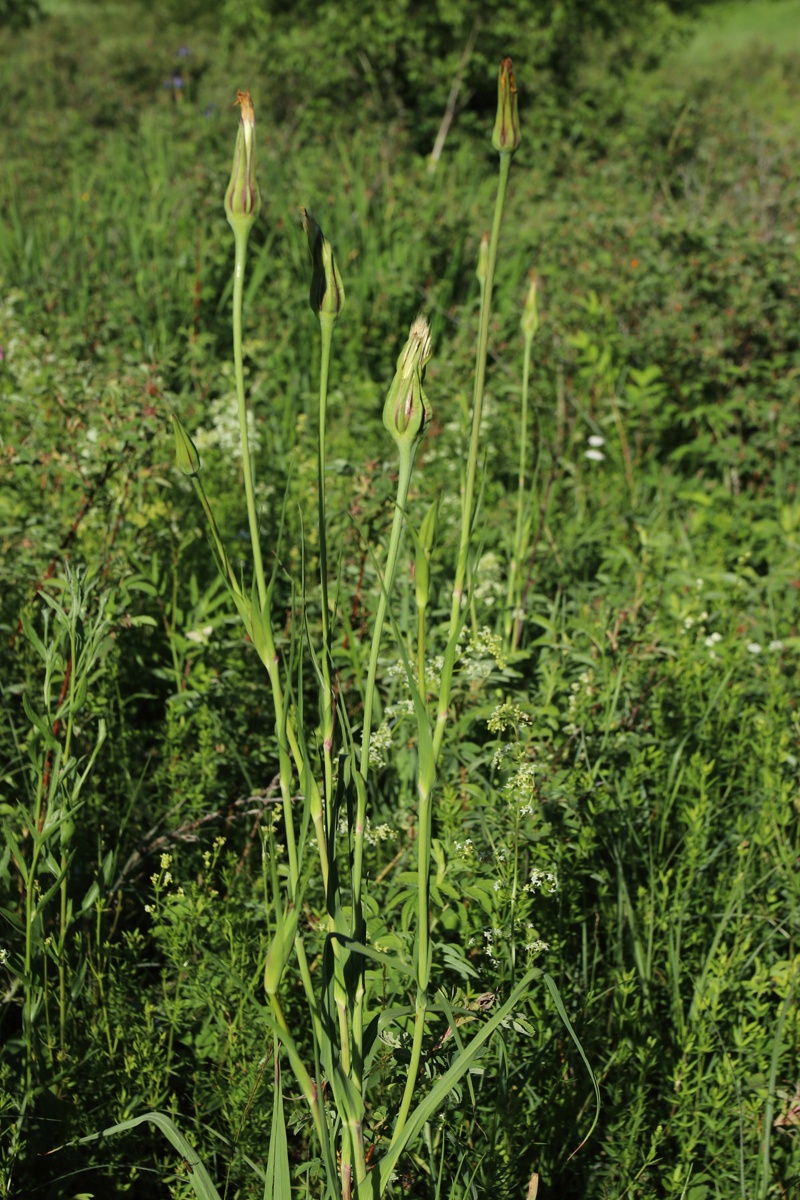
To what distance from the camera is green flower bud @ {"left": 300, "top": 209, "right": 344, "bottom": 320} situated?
849 mm

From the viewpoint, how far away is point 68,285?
3533 mm

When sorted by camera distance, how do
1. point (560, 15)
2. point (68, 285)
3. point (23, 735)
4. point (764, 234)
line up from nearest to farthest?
point (23, 735) < point (68, 285) < point (764, 234) < point (560, 15)

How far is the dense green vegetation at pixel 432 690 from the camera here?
1.19 metres

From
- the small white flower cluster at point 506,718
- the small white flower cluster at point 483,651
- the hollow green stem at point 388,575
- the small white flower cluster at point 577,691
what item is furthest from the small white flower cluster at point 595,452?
the hollow green stem at point 388,575

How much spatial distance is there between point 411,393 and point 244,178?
22 cm

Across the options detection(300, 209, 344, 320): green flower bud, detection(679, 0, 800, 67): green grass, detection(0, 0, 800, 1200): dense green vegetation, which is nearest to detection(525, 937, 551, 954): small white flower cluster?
detection(0, 0, 800, 1200): dense green vegetation

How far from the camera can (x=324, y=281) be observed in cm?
86

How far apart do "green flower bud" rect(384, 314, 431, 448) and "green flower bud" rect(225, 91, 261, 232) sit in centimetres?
17

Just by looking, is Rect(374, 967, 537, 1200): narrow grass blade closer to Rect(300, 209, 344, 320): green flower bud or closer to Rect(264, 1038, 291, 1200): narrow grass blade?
Rect(264, 1038, 291, 1200): narrow grass blade

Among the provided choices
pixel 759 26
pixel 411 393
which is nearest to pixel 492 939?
pixel 411 393

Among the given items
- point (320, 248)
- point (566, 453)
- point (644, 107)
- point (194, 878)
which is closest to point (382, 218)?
point (566, 453)

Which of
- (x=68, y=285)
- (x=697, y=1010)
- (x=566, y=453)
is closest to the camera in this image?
(x=697, y=1010)

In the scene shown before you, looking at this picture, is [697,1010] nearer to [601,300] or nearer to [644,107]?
[601,300]

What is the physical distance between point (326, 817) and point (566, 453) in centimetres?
215
